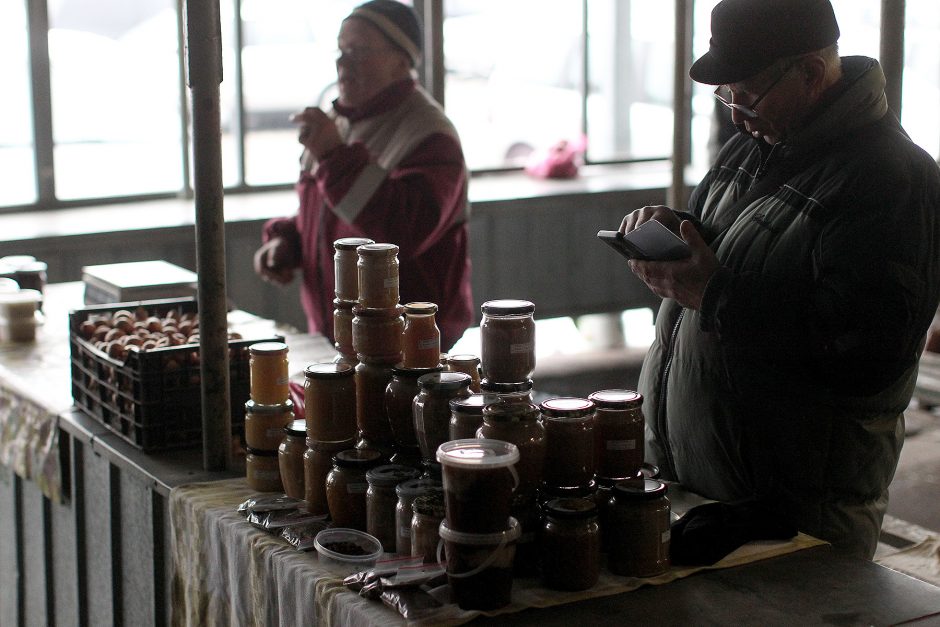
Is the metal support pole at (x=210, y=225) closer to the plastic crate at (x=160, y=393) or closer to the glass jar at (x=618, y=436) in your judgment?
the plastic crate at (x=160, y=393)

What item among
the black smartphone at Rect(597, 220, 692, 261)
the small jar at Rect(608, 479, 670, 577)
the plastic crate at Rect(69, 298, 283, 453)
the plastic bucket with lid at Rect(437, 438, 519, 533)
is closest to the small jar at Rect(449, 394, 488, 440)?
the plastic bucket with lid at Rect(437, 438, 519, 533)

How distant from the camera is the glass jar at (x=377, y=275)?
210 cm

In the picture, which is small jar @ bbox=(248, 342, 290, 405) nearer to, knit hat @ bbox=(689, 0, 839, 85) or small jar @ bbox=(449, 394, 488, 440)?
small jar @ bbox=(449, 394, 488, 440)

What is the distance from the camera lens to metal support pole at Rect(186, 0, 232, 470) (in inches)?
91.0

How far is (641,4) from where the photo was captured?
8.27 m

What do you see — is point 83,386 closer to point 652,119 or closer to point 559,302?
point 559,302

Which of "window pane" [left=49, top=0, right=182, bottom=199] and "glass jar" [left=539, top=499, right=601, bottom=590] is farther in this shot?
"window pane" [left=49, top=0, right=182, bottom=199]

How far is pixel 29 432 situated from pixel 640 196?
199 inches

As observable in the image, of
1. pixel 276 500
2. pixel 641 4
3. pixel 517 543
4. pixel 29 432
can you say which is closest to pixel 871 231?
pixel 517 543

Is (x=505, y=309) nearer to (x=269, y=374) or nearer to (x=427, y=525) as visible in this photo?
(x=427, y=525)

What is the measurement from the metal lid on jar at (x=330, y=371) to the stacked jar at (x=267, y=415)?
0.16m

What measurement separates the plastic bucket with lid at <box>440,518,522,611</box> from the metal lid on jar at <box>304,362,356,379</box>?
0.47m

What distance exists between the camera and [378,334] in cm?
211

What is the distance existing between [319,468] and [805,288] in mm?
901
